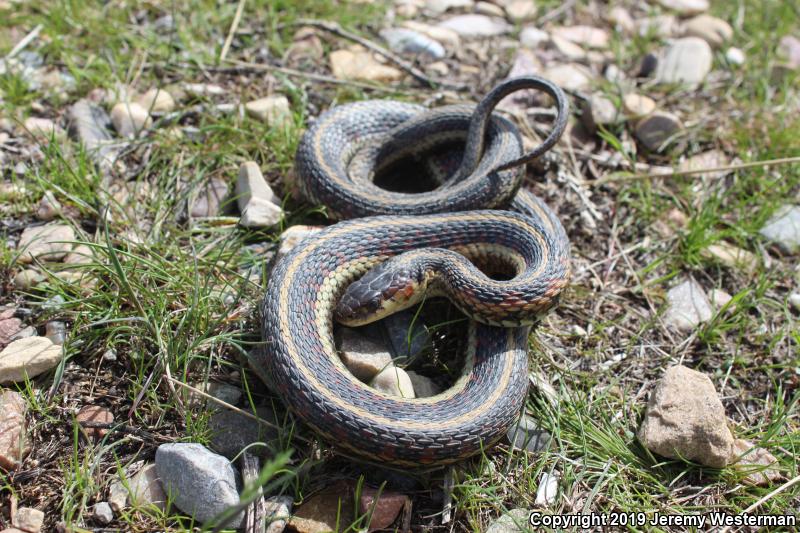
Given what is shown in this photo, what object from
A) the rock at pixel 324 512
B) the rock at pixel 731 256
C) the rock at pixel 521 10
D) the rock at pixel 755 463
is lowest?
the rock at pixel 324 512

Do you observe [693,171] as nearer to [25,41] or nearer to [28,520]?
[28,520]

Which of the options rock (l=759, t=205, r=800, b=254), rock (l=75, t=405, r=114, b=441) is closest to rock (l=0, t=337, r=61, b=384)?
rock (l=75, t=405, r=114, b=441)

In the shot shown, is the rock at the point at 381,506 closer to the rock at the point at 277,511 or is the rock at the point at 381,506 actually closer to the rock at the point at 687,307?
the rock at the point at 277,511

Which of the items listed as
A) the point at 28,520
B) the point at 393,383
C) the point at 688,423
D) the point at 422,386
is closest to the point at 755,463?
the point at 688,423

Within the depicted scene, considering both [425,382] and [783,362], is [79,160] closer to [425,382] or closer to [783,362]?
[425,382]

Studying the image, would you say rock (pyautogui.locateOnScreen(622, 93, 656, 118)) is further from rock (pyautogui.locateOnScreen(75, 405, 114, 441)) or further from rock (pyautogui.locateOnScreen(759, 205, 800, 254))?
rock (pyautogui.locateOnScreen(75, 405, 114, 441))

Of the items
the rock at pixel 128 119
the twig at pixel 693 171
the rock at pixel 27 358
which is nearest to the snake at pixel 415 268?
the twig at pixel 693 171

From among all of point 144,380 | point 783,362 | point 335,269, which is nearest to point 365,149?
point 335,269
